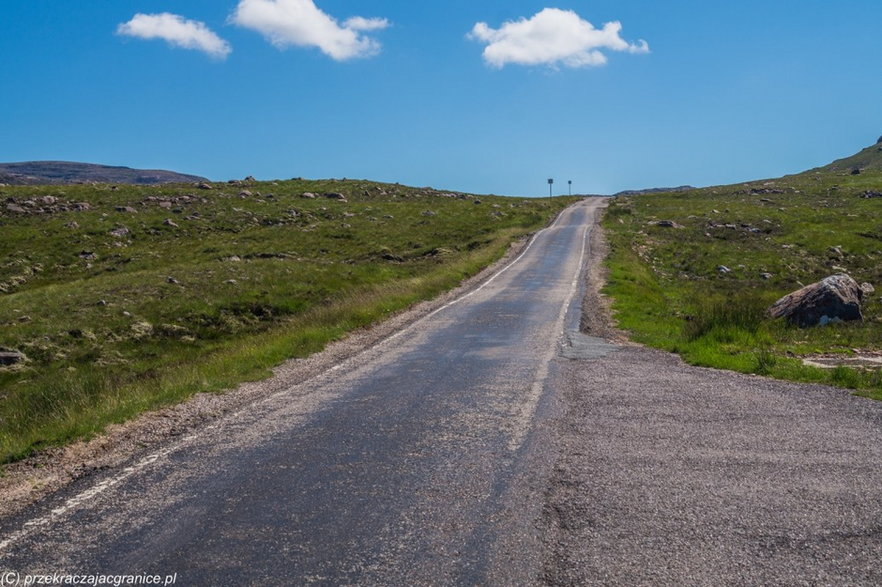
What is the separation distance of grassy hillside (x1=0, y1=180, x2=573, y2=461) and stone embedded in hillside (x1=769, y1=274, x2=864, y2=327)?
42.6ft

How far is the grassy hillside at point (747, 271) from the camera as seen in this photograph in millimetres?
14094

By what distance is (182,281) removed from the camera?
28.6 metres

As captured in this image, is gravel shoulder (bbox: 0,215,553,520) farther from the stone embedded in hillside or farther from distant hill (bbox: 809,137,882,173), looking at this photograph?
distant hill (bbox: 809,137,882,173)

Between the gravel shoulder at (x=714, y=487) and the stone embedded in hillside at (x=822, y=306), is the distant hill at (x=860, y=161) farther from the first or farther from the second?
the gravel shoulder at (x=714, y=487)

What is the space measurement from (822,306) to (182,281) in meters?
25.5

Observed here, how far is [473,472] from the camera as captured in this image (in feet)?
21.9

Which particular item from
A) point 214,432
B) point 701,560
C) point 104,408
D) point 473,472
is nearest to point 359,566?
point 473,472

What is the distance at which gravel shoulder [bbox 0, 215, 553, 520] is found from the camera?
6.59 metres

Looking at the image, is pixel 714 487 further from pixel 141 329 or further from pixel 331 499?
pixel 141 329

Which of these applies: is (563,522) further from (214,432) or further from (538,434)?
(214,432)

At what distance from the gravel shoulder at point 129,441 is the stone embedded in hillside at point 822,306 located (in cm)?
1424

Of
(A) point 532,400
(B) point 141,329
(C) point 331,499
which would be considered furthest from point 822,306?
(B) point 141,329

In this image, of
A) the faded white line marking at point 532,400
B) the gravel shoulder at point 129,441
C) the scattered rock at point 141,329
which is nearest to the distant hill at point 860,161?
the faded white line marking at point 532,400

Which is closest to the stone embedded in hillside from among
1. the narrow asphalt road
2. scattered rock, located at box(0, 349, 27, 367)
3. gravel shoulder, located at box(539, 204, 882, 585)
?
gravel shoulder, located at box(539, 204, 882, 585)
